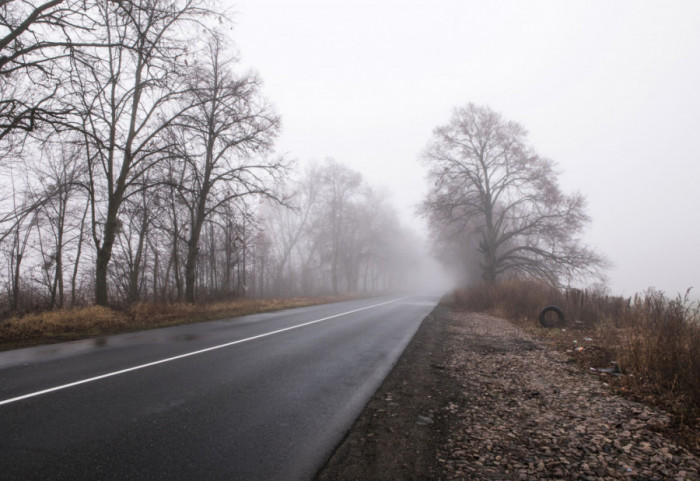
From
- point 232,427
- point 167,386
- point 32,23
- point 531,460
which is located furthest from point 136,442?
point 32,23

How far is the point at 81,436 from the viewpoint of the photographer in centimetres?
291

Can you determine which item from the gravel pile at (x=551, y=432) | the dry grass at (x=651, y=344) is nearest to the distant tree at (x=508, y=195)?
the dry grass at (x=651, y=344)

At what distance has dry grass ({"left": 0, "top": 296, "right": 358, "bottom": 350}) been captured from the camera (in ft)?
24.2

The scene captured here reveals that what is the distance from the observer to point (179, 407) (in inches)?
143

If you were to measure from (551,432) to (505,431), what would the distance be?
1.43 feet

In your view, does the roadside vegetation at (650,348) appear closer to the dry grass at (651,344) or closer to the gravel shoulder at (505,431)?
the dry grass at (651,344)

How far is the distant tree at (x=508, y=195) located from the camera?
56.3ft

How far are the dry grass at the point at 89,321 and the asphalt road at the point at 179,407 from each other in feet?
4.25

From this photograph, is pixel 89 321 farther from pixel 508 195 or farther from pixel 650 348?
→ pixel 508 195

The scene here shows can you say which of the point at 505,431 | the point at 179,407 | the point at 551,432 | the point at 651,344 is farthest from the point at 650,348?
the point at 179,407

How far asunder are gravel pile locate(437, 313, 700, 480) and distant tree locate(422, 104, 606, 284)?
1382 centimetres

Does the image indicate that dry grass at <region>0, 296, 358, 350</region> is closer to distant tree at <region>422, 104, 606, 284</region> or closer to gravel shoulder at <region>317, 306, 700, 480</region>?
gravel shoulder at <region>317, 306, 700, 480</region>

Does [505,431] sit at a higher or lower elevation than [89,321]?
lower

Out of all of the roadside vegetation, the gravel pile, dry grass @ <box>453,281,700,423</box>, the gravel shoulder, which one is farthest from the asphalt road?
dry grass @ <box>453,281,700,423</box>
